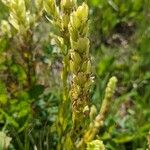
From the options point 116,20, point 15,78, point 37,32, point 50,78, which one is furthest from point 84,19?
point 116,20

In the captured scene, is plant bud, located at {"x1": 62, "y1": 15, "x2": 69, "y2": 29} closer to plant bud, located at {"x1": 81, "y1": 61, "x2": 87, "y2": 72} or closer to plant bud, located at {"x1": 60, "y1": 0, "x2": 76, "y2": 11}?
plant bud, located at {"x1": 60, "y1": 0, "x2": 76, "y2": 11}

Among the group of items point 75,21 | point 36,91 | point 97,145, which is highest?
point 75,21

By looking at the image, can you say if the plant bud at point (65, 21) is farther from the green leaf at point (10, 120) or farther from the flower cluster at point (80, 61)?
the green leaf at point (10, 120)

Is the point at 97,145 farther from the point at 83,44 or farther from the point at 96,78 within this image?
the point at 96,78

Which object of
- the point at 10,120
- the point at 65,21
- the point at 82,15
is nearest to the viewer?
the point at 82,15

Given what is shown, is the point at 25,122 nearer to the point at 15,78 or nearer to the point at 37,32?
the point at 15,78

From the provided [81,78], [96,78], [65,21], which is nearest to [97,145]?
[81,78]

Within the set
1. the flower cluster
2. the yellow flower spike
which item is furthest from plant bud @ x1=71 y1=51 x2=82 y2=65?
the yellow flower spike

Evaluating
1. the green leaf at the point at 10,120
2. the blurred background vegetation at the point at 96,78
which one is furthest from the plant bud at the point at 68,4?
the green leaf at the point at 10,120
